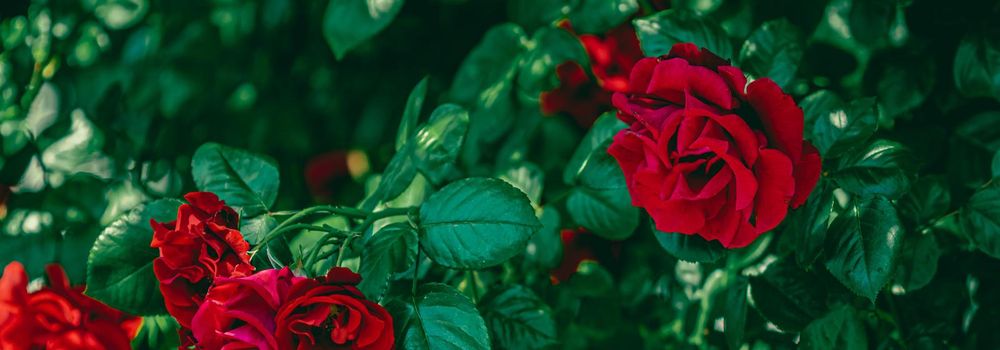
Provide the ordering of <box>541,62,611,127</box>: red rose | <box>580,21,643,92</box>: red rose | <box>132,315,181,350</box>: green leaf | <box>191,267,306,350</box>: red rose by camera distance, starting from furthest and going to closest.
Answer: <box>541,62,611,127</box>: red rose
<box>580,21,643,92</box>: red rose
<box>132,315,181,350</box>: green leaf
<box>191,267,306,350</box>: red rose

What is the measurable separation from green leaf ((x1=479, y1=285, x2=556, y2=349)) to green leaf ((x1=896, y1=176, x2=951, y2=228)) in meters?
0.37

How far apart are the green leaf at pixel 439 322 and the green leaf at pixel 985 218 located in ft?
1.46

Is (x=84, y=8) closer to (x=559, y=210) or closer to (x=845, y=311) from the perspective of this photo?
(x=559, y=210)

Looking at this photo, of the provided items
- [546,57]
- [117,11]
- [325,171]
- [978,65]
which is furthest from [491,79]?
[325,171]

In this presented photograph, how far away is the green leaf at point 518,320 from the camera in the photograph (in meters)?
0.91

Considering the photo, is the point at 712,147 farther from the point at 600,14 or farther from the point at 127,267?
the point at 127,267

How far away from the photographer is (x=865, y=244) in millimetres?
758

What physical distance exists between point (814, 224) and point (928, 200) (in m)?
0.20

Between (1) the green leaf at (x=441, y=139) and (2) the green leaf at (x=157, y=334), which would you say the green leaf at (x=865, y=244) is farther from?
(2) the green leaf at (x=157, y=334)

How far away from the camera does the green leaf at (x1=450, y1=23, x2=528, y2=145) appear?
112 centimetres

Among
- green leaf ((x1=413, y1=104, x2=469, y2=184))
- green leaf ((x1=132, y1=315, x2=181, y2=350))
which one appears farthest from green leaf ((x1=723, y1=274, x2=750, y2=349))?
green leaf ((x1=132, y1=315, x2=181, y2=350))

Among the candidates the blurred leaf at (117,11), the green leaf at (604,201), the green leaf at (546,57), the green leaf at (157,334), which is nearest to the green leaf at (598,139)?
the green leaf at (604,201)

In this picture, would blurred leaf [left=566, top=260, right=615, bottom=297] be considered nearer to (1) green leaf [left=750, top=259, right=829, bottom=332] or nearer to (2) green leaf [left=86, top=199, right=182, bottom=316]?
(1) green leaf [left=750, top=259, right=829, bottom=332]

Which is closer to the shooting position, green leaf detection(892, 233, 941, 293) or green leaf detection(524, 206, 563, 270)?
green leaf detection(892, 233, 941, 293)
